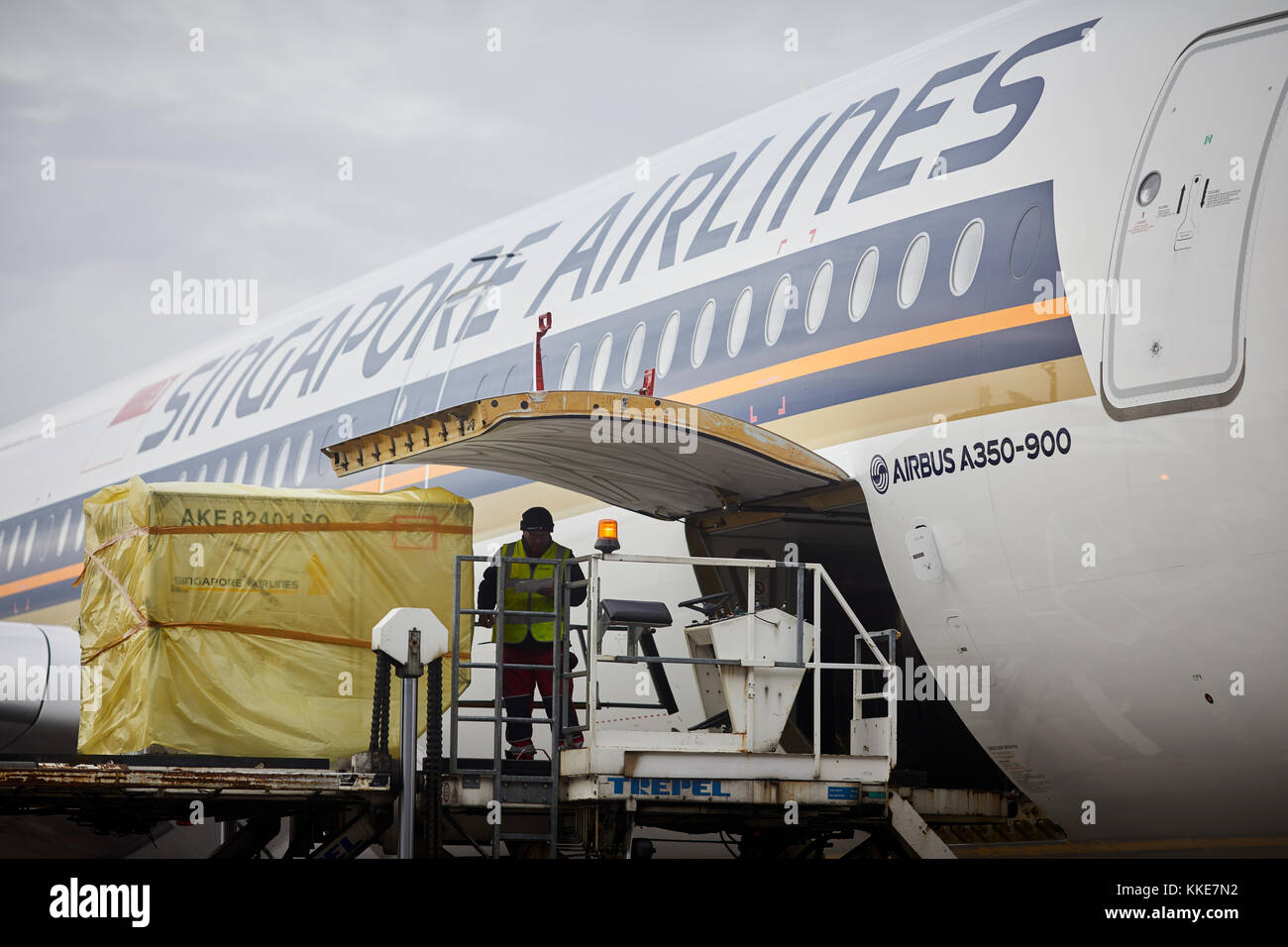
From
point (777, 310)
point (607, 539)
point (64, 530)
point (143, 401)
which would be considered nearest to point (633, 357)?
point (777, 310)

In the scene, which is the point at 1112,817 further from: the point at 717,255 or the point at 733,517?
the point at 717,255

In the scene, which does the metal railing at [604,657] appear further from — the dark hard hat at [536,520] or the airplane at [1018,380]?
the dark hard hat at [536,520]

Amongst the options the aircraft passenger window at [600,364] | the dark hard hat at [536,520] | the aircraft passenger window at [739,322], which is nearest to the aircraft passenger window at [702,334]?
the aircraft passenger window at [739,322]

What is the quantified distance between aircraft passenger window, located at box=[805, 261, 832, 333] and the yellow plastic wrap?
2426 mm

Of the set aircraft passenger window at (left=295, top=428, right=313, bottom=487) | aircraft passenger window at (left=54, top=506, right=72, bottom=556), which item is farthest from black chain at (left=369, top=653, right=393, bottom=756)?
aircraft passenger window at (left=54, top=506, right=72, bottom=556)

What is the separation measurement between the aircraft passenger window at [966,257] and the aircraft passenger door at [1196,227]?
38.1 inches

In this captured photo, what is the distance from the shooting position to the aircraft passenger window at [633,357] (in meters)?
10.4

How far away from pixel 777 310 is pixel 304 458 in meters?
6.38

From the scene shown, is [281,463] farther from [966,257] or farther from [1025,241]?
[1025,241]

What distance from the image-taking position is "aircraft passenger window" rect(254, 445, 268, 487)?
14.9 meters

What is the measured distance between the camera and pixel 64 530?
61.6ft

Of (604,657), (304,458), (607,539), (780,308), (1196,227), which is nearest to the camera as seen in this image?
(1196,227)

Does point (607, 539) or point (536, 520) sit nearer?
point (607, 539)
